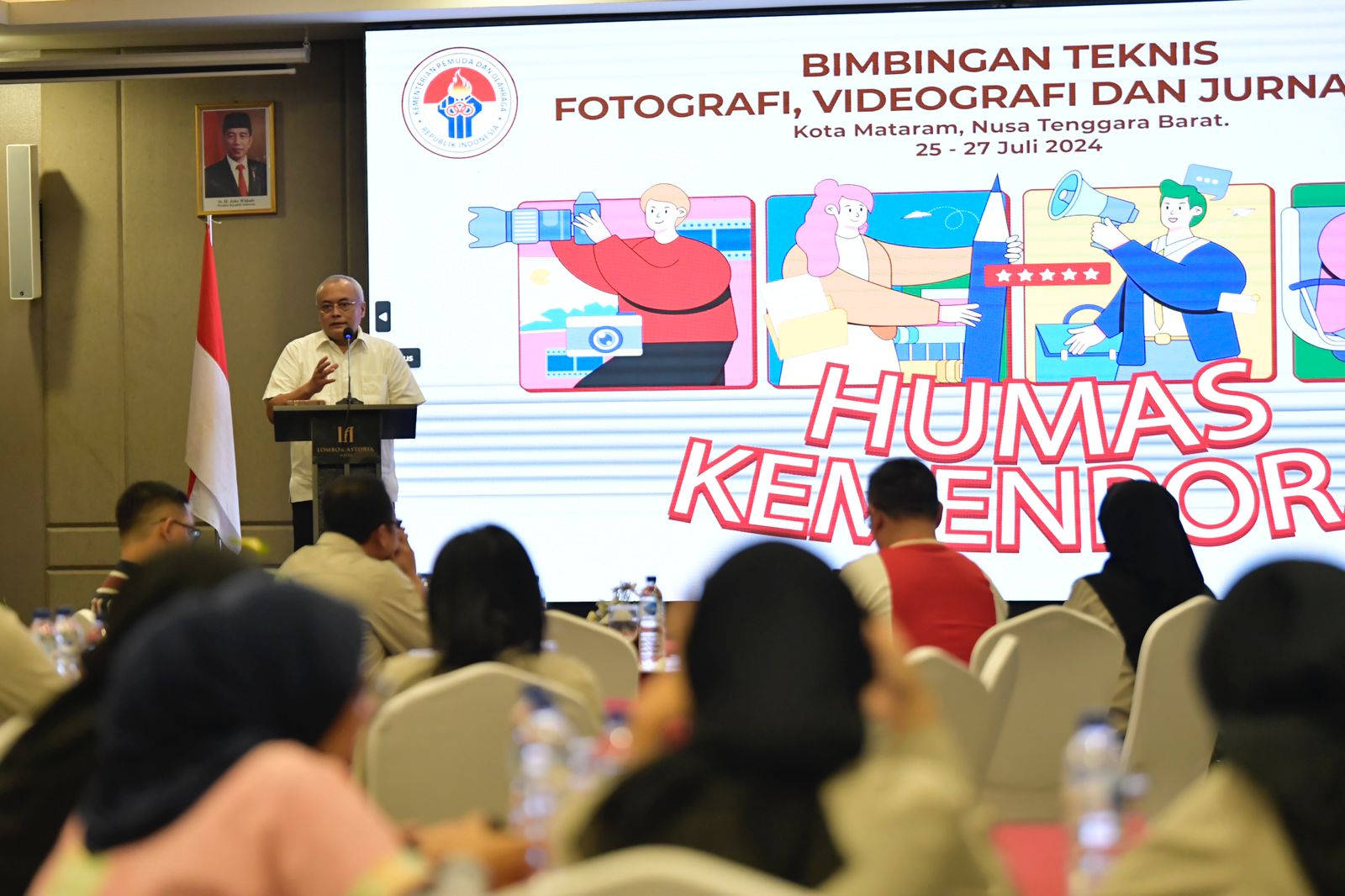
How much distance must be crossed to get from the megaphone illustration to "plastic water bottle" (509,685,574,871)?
16.7 feet

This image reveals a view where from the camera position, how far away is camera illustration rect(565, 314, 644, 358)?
6758mm

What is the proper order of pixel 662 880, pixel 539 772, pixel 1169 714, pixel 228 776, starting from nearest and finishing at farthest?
1. pixel 662 880
2. pixel 228 776
3. pixel 539 772
4. pixel 1169 714

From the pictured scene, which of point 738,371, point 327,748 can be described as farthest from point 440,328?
point 327,748

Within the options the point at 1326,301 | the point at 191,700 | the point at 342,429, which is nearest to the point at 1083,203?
the point at 1326,301

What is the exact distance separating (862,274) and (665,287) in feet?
3.00

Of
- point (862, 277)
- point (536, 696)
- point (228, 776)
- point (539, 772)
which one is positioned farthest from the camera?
point (862, 277)

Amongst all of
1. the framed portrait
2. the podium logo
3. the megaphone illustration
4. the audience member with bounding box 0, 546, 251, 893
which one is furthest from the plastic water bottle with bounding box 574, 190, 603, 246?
the audience member with bounding box 0, 546, 251, 893

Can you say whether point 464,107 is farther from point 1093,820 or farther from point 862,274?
point 1093,820

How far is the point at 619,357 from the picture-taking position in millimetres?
6773

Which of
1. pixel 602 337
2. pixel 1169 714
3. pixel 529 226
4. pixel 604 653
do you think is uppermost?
pixel 529 226

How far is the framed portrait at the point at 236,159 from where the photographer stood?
727cm

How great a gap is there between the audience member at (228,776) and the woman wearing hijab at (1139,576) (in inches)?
106

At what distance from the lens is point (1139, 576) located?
3.72 meters

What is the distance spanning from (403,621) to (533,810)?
5.82ft
